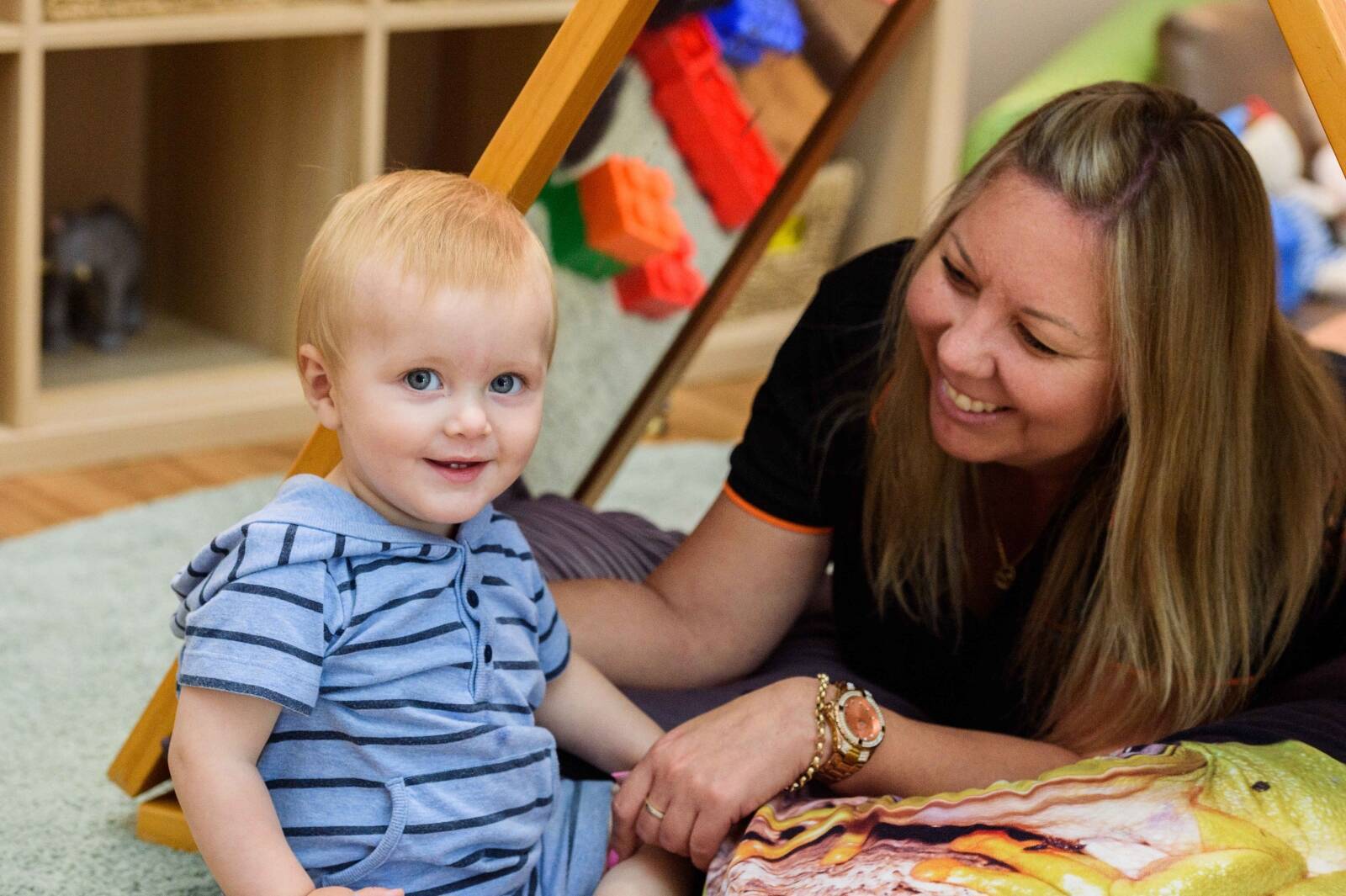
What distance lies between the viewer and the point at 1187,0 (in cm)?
293

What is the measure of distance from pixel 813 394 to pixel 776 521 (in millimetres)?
→ 103

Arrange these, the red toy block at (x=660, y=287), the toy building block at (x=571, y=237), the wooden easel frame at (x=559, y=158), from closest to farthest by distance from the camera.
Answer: the wooden easel frame at (x=559, y=158)
the toy building block at (x=571, y=237)
the red toy block at (x=660, y=287)

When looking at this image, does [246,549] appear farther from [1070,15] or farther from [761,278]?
[1070,15]

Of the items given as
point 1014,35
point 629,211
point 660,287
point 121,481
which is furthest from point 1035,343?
point 1014,35

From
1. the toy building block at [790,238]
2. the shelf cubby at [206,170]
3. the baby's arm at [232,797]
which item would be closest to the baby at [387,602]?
the baby's arm at [232,797]

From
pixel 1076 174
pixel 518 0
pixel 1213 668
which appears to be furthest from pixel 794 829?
pixel 518 0

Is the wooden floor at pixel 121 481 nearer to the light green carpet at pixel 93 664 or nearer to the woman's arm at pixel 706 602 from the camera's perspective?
the light green carpet at pixel 93 664

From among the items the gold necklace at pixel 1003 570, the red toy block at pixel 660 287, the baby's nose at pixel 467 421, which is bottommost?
the gold necklace at pixel 1003 570

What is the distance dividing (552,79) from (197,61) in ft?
5.02

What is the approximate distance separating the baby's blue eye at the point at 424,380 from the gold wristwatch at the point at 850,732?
327 millimetres

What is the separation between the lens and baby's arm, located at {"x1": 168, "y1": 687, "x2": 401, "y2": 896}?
819 mm

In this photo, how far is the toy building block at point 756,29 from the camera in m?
1.33

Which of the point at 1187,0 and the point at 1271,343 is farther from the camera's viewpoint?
the point at 1187,0

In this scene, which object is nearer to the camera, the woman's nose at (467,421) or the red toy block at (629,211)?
the woman's nose at (467,421)
